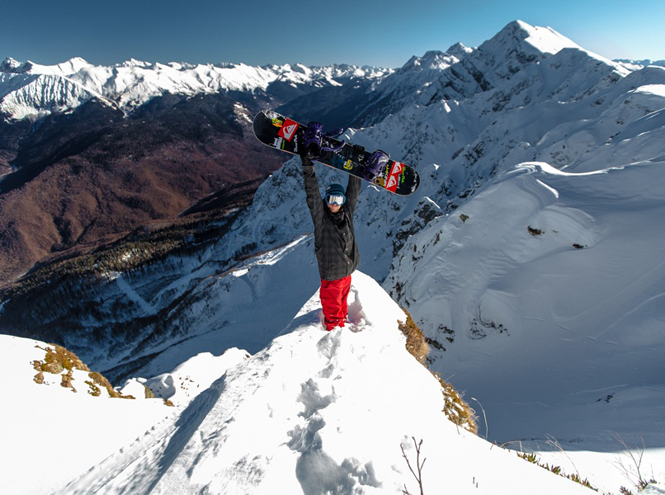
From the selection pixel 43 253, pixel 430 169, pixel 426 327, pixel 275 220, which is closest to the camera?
pixel 426 327

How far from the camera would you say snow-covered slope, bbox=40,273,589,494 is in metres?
2.58

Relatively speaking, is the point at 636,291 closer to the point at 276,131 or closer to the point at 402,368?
the point at 402,368

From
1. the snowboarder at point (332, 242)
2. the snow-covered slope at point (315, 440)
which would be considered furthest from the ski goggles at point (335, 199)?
the snow-covered slope at point (315, 440)

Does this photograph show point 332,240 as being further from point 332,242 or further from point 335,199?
point 335,199

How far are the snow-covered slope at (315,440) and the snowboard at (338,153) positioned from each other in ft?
18.5

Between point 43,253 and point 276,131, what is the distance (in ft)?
857

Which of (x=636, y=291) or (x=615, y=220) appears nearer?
(x=636, y=291)

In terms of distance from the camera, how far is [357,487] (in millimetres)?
2426

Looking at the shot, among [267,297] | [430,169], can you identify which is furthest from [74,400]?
[430,169]

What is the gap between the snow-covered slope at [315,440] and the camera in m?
2.58

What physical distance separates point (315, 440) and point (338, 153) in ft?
24.7

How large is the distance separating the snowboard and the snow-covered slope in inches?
222

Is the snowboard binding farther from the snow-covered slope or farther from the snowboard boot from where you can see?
the snow-covered slope

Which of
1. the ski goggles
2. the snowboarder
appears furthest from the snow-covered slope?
the ski goggles
